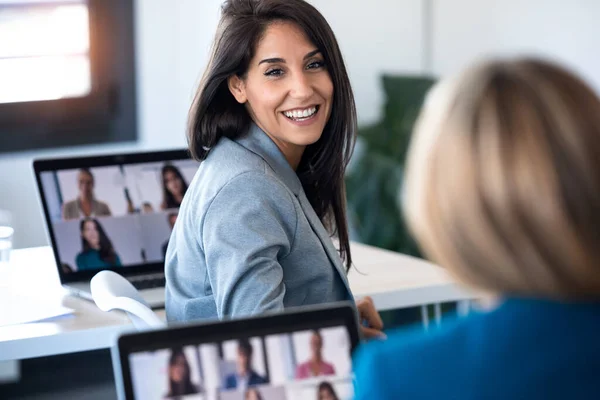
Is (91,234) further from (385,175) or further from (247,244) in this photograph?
(385,175)

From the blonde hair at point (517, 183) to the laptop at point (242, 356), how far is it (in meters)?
0.41

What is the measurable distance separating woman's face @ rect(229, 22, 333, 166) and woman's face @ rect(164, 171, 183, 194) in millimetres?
555

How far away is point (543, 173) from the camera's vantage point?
761 millimetres

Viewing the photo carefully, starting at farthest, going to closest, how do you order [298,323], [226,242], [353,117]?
[353,117] < [226,242] < [298,323]

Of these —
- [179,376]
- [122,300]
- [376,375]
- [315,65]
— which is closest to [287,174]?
[315,65]

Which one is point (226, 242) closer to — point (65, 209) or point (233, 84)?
point (233, 84)

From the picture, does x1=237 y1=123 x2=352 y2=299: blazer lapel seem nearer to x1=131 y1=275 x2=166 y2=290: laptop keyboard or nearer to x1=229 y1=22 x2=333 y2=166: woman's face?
x1=229 y1=22 x2=333 y2=166: woman's face

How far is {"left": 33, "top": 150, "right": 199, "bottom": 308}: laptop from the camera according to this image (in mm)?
2350

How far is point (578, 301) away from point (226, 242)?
92 cm

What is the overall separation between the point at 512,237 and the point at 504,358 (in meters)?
0.09

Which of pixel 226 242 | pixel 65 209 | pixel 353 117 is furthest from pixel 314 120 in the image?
pixel 65 209

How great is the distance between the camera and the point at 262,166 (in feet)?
5.85

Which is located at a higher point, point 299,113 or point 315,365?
point 299,113

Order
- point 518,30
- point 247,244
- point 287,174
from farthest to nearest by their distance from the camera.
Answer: point 518,30 → point 287,174 → point 247,244
